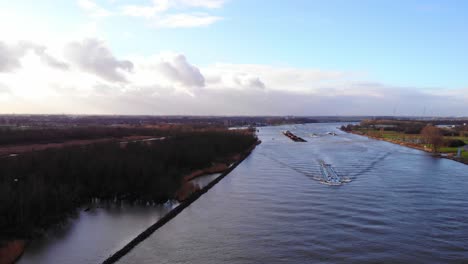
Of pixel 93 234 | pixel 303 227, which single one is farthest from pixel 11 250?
pixel 303 227

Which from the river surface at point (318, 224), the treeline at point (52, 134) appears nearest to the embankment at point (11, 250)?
the river surface at point (318, 224)

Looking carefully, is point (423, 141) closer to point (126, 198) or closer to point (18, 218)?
point (126, 198)

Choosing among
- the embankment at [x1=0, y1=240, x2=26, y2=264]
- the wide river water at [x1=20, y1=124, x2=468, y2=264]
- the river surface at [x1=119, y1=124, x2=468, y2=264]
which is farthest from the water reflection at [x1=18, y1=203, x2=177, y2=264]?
the river surface at [x1=119, y1=124, x2=468, y2=264]

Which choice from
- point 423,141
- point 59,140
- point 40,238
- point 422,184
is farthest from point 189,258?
point 423,141

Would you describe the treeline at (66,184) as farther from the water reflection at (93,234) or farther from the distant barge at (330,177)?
the distant barge at (330,177)

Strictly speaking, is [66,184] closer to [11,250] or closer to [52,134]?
[11,250]
